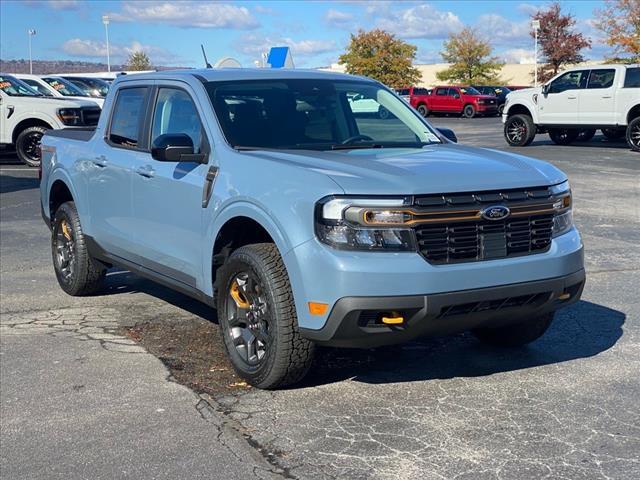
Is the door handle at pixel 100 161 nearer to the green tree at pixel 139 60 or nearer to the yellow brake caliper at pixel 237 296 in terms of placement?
the yellow brake caliper at pixel 237 296

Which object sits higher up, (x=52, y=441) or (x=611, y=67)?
(x=611, y=67)

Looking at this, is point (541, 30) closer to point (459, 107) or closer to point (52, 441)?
point (459, 107)

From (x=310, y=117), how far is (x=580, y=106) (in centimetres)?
1776

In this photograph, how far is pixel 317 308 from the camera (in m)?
4.47

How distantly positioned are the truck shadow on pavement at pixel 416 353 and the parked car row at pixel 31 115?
1382 cm

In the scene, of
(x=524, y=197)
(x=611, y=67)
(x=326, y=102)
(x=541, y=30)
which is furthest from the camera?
(x=541, y=30)

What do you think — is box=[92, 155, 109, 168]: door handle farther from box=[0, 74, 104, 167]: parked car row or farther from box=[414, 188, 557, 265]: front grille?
box=[0, 74, 104, 167]: parked car row

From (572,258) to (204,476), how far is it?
95.0 inches

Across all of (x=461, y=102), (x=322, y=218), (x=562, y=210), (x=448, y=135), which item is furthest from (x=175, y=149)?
(x=461, y=102)

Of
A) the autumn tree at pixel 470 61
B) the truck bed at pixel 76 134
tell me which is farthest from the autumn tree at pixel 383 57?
the truck bed at pixel 76 134

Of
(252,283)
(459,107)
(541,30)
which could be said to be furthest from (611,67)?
(541,30)

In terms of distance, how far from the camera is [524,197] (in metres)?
4.75

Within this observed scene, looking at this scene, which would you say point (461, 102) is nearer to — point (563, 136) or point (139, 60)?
point (563, 136)

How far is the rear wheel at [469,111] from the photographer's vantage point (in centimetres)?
4534
